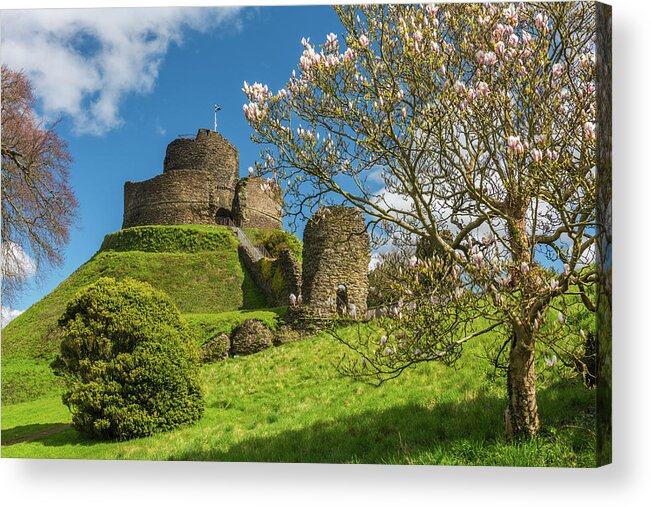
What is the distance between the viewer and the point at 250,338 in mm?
14555

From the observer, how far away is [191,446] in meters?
8.30

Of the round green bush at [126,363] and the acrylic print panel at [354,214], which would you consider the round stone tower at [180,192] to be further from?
the round green bush at [126,363]

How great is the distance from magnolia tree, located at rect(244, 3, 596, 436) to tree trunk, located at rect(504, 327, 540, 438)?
0.04ft

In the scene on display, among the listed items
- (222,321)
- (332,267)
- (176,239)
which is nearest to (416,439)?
(222,321)

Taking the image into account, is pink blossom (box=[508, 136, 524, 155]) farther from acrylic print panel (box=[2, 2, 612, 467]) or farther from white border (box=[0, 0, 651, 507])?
white border (box=[0, 0, 651, 507])

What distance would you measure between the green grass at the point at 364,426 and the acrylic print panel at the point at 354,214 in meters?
0.03

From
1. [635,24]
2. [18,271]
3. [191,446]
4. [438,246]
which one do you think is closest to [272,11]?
[438,246]

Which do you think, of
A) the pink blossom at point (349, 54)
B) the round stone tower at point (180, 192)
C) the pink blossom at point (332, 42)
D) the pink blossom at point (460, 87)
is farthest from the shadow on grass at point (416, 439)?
the round stone tower at point (180, 192)

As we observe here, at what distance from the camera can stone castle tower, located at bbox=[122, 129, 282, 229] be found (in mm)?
29841

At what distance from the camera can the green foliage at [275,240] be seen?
27297 millimetres

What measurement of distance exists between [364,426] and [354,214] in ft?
10.5

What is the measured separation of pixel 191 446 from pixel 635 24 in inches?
317

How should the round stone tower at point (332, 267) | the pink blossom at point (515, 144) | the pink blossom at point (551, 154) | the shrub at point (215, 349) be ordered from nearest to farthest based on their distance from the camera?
1. the pink blossom at point (515, 144)
2. the pink blossom at point (551, 154)
3. the shrub at point (215, 349)
4. the round stone tower at point (332, 267)

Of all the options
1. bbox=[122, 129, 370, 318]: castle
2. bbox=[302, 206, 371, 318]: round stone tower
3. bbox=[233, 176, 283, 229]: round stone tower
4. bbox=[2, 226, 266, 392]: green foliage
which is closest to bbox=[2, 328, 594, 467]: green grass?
bbox=[2, 226, 266, 392]: green foliage
